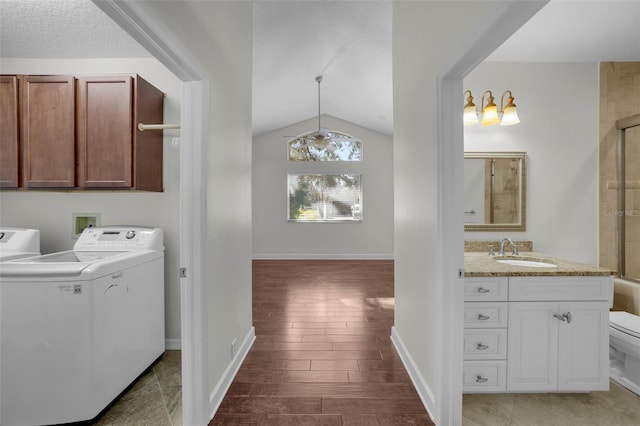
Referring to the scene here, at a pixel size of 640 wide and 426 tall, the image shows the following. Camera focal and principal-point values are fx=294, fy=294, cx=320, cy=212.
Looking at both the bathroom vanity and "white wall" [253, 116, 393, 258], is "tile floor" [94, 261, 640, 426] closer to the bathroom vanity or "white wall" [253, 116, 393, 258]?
the bathroom vanity

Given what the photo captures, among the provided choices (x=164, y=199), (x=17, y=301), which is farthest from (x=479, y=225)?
(x=17, y=301)

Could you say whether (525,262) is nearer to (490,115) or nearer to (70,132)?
(490,115)

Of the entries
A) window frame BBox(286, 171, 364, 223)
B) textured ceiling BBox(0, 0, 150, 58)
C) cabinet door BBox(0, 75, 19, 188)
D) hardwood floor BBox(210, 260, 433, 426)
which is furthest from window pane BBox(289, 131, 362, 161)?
cabinet door BBox(0, 75, 19, 188)

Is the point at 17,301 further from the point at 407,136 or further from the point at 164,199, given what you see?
the point at 407,136

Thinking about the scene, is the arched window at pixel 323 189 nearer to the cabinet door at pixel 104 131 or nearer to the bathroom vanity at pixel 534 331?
the cabinet door at pixel 104 131

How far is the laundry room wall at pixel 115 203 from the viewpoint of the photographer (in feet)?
7.89

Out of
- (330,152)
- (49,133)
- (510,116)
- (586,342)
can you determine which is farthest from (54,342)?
(330,152)

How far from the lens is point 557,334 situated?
181 cm

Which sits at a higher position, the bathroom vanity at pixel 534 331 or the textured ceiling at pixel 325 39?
the textured ceiling at pixel 325 39

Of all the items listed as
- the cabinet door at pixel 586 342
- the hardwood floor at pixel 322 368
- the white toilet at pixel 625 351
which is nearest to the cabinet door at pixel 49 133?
the hardwood floor at pixel 322 368

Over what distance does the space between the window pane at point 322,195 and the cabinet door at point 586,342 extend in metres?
5.05

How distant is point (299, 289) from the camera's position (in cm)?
434

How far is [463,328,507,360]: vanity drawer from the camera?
1815 millimetres

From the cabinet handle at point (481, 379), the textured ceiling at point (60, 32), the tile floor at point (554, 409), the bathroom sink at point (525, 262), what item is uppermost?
the textured ceiling at point (60, 32)
